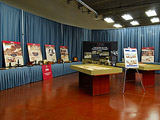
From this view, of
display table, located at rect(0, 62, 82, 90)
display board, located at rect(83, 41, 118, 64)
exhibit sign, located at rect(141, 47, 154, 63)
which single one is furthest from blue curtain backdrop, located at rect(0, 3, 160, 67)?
display board, located at rect(83, 41, 118, 64)

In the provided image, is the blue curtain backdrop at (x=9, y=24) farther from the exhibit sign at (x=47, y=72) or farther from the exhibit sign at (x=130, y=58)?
the exhibit sign at (x=130, y=58)

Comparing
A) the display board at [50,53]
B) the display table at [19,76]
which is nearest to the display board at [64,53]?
the display board at [50,53]

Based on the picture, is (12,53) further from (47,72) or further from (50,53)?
(50,53)

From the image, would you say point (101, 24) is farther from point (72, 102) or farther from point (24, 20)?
point (72, 102)

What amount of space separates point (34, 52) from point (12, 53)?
1181 millimetres

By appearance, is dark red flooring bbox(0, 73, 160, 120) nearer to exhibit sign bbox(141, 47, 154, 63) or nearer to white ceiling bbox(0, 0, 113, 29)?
white ceiling bbox(0, 0, 113, 29)

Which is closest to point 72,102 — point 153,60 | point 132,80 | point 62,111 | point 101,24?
point 62,111

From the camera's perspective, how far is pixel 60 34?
8.41 m

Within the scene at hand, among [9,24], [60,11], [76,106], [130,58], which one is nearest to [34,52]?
[9,24]

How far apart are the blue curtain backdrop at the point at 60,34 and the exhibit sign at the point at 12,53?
207 mm

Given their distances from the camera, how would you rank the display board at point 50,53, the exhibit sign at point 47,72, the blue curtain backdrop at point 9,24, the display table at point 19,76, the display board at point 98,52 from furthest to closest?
the display board at point 98,52 → the display board at point 50,53 → the exhibit sign at point 47,72 → the blue curtain backdrop at point 9,24 → the display table at point 19,76

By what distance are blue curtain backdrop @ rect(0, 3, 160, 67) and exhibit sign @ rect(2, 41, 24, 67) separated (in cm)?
21

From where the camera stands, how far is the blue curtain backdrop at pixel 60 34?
216 inches

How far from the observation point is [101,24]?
11.5m
